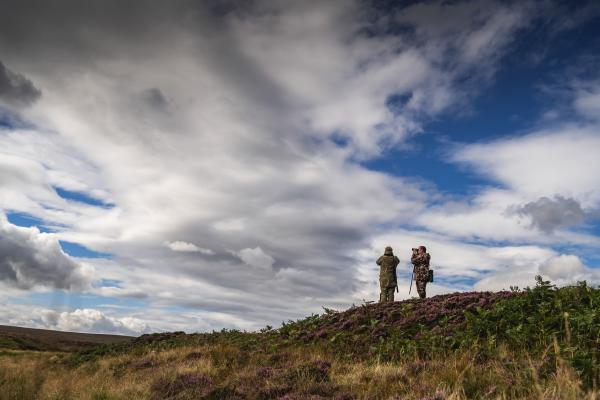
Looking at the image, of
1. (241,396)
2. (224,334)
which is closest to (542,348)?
(241,396)

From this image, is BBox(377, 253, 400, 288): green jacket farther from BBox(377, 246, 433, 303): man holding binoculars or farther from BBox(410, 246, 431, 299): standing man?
BBox(410, 246, 431, 299): standing man

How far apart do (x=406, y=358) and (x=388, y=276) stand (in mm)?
9658

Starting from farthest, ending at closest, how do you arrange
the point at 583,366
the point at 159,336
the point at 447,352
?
the point at 159,336 → the point at 447,352 → the point at 583,366

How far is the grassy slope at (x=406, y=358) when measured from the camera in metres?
7.77

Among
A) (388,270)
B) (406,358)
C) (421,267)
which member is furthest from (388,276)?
(406,358)

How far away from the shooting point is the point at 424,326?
1330 cm

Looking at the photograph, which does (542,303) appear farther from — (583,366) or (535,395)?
(535,395)

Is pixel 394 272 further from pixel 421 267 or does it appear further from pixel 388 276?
pixel 421 267

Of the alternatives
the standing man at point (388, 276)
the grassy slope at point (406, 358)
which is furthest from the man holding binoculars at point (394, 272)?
the grassy slope at point (406, 358)

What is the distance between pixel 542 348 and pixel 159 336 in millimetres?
21143

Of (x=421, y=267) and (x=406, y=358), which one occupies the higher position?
(x=421, y=267)

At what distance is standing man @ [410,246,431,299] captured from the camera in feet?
66.8

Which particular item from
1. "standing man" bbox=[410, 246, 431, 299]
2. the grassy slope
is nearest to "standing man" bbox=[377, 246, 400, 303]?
"standing man" bbox=[410, 246, 431, 299]

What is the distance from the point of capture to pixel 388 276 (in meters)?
20.9
